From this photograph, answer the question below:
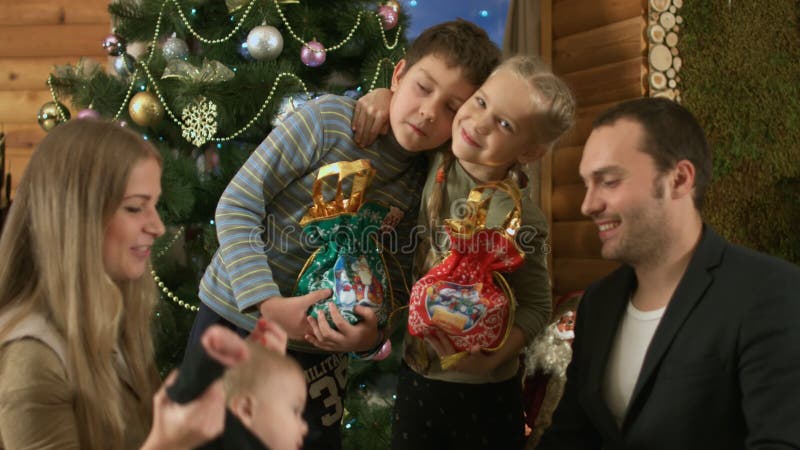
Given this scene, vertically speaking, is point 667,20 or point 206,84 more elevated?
point 667,20

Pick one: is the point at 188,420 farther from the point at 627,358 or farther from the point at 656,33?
the point at 656,33

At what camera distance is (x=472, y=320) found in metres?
1.43

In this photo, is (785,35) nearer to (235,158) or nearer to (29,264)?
(235,158)

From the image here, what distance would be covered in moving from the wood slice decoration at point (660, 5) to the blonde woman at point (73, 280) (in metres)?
3.29

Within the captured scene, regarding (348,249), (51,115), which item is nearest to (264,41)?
(51,115)

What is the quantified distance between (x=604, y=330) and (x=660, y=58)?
2.56 meters

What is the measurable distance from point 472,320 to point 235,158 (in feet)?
5.23

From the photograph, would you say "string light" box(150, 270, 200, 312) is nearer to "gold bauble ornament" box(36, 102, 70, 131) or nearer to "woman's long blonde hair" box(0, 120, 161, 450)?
"gold bauble ornament" box(36, 102, 70, 131)

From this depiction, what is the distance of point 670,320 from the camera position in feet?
4.60

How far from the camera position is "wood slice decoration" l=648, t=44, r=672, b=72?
3.67m

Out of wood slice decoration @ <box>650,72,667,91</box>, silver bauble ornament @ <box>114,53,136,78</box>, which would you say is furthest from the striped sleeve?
wood slice decoration @ <box>650,72,667,91</box>

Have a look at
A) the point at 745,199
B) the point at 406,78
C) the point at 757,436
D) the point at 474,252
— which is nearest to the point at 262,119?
the point at 406,78

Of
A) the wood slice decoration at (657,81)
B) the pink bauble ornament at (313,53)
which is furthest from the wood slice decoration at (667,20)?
the pink bauble ornament at (313,53)

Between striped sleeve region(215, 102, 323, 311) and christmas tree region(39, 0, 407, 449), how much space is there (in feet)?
3.59
